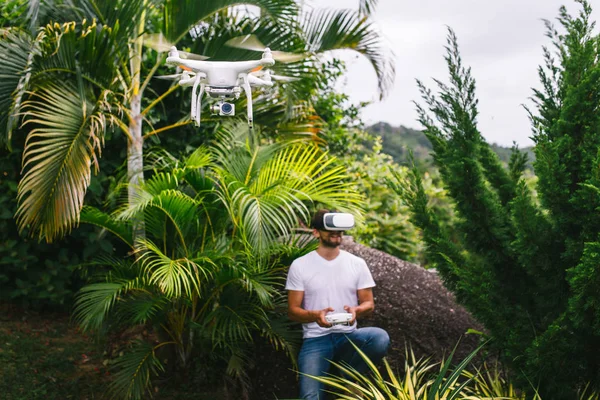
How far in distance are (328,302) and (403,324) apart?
1.34 meters

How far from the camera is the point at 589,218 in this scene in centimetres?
375

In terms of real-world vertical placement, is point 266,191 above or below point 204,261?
above

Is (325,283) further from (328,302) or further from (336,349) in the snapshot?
(336,349)

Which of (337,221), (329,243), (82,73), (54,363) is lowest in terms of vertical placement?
(54,363)

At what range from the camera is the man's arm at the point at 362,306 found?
4483 millimetres

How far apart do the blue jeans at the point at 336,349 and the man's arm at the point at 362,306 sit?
0.44ft

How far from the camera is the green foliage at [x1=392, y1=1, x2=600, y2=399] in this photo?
12.3 ft

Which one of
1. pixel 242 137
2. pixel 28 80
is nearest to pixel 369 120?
pixel 242 137

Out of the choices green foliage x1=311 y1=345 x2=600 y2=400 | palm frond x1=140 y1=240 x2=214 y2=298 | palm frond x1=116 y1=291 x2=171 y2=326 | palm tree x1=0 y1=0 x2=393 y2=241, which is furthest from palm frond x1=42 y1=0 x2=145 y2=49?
green foliage x1=311 y1=345 x2=600 y2=400

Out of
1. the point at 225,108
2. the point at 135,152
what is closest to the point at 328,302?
the point at 135,152

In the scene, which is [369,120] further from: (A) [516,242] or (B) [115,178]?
(A) [516,242]

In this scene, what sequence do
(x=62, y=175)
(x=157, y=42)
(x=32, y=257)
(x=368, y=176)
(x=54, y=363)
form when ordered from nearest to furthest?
1. (x=62, y=175)
2. (x=157, y=42)
3. (x=54, y=363)
4. (x=32, y=257)
5. (x=368, y=176)

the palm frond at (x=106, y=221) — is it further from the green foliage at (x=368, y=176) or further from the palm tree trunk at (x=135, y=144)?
the green foliage at (x=368, y=176)

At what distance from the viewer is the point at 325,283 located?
15.2ft
